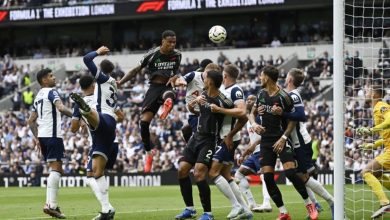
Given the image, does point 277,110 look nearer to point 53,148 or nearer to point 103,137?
point 103,137

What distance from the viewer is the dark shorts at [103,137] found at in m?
13.8

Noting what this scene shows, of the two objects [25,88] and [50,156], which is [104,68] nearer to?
[50,156]

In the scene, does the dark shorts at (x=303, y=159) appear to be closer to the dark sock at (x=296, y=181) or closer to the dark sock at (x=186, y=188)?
the dark sock at (x=296, y=181)

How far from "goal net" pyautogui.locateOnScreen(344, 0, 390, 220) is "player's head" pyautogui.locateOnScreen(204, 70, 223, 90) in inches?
79.1

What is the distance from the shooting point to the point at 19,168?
35.7 m

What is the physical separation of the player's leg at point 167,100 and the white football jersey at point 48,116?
6.25 feet

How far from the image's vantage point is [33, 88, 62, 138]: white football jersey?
1526 centimetres

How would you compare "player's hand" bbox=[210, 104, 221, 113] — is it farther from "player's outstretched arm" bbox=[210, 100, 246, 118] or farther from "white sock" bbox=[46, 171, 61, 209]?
"white sock" bbox=[46, 171, 61, 209]

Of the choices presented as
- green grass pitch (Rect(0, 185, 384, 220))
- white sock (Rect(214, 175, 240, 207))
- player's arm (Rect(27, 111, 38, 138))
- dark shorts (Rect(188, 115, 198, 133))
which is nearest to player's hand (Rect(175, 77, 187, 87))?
dark shorts (Rect(188, 115, 198, 133))

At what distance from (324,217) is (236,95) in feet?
8.39

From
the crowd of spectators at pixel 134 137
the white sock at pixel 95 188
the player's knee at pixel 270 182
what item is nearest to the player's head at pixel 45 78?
the white sock at pixel 95 188

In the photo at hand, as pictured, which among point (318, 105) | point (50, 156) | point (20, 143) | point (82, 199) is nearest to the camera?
point (50, 156)

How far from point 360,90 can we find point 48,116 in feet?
61.4

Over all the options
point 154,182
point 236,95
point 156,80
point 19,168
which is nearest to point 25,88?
point 19,168
